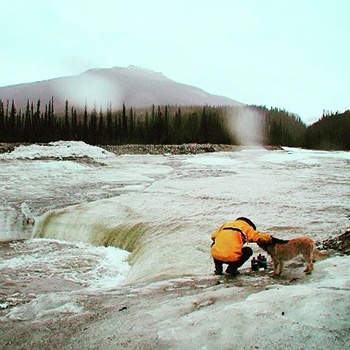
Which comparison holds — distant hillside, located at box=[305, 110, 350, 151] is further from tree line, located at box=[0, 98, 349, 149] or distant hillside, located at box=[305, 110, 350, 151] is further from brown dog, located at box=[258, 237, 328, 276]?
brown dog, located at box=[258, 237, 328, 276]

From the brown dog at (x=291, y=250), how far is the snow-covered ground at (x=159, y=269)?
0.18m

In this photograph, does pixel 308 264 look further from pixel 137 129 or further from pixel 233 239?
pixel 137 129

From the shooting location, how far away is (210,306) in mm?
5215

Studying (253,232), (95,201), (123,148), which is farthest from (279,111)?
(253,232)

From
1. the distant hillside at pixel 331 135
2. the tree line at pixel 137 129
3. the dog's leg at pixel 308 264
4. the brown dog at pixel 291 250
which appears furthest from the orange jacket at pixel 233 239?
the distant hillside at pixel 331 135

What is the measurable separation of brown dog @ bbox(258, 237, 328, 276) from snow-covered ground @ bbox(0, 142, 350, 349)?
0.59 feet

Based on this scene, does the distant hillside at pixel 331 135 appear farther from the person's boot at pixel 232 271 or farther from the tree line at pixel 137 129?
the person's boot at pixel 232 271

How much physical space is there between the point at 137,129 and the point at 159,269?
7303cm

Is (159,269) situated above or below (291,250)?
below

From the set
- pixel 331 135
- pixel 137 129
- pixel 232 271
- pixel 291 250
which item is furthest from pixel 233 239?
pixel 331 135

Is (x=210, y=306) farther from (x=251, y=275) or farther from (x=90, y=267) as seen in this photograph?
(x=90, y=267)

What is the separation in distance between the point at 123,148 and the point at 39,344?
56703 millimetres

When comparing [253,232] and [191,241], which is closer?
[253,232]

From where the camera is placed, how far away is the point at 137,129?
81000mm
